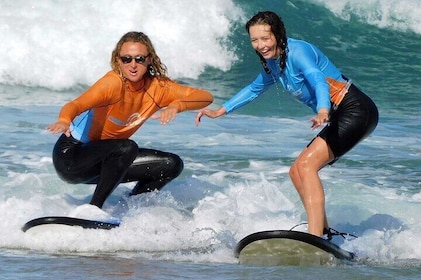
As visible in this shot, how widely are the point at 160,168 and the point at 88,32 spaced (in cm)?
1046

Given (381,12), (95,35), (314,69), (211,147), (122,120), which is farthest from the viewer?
(381,12)

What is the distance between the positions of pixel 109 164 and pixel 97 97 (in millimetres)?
573

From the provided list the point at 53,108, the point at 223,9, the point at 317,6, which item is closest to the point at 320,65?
the point at 53,108

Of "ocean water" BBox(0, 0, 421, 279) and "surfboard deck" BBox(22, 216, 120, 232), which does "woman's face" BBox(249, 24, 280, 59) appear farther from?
"surfboard deck" BBox(22, 216, 120, 232)

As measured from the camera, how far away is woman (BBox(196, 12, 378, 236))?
6.71 metres

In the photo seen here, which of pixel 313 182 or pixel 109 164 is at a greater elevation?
pixel 313 182

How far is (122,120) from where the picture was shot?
759 centimetres

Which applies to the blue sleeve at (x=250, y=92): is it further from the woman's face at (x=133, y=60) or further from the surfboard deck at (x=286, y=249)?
the surfboard deck at (x=286, y=249)

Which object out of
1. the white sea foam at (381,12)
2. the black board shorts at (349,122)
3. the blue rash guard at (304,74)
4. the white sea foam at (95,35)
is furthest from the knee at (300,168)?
the white sea foam at (381,12)

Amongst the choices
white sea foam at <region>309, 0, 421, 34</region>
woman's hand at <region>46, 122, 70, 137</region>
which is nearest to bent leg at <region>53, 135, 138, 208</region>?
woman's hand at <region>46, 122, 70, 137</region>

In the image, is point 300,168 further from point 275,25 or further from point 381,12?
point 381,12

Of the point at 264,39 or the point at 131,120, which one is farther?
the point at 131,120

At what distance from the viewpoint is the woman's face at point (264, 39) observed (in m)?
6.69

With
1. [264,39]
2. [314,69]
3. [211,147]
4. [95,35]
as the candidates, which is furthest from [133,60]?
→ [95,35]
